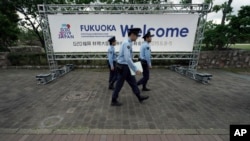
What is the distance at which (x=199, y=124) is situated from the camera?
308 centimetres

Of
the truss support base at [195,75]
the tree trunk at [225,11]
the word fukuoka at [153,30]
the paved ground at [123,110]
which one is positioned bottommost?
the paved ground at [123,110]

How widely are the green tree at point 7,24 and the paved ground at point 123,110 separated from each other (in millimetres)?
5274

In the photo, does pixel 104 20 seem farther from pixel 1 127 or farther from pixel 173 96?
pixel 1 127

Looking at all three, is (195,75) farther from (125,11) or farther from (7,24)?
(7,24)

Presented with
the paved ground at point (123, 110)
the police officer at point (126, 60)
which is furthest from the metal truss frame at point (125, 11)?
the police officer at point (126, 60)

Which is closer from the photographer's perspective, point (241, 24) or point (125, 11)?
point (125, 11)

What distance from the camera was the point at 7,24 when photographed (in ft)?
29.9

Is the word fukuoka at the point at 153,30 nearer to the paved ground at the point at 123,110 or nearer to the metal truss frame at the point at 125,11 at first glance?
the metal truss frame at the point at 125,11

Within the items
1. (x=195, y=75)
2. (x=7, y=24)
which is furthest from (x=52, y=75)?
(x=195, y=75)

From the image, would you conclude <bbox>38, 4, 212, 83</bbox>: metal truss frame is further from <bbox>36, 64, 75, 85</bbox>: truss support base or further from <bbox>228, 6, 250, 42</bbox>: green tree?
<bbox>228, 6, 250, 42</bbox>: green tree

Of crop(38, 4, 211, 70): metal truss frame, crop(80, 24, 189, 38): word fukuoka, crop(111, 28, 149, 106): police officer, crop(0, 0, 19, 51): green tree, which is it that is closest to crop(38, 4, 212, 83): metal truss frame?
crop(38, 4, 211, 70): metal truss frame

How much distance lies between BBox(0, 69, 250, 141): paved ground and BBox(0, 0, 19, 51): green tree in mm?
5274

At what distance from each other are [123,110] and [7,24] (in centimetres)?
977

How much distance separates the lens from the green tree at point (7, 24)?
8.93 metres
